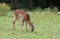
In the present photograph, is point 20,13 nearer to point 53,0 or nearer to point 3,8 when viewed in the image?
point 3,8

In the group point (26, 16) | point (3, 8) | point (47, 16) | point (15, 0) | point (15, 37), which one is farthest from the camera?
point (15, 0)

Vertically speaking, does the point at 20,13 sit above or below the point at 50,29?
above

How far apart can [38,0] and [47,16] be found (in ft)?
35.6

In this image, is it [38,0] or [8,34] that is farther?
[38,0]

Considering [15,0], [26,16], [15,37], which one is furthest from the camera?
[15,0]

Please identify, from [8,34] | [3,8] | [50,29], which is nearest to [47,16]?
[3,8]

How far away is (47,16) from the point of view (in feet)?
72.3

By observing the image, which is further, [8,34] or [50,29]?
[50,29]

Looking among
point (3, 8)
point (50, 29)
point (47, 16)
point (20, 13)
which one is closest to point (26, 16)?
point (20, 13)

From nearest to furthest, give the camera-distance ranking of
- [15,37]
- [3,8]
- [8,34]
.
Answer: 1. [15,37]
2. [8,34]
3. [3,8]

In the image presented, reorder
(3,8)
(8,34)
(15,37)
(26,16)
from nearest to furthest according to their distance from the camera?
1. (15,37)
2. (8,34)
3. (26,16)
4. (3,8)

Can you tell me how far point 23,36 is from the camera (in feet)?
42.2

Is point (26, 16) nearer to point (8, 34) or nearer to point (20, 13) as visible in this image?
point (20, 13)

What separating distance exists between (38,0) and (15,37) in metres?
20.4
